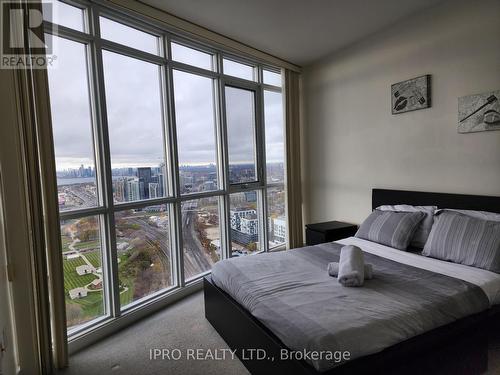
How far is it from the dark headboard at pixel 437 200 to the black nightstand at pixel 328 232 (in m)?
0.44

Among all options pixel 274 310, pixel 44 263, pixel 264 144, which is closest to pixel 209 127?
pixel 264 144

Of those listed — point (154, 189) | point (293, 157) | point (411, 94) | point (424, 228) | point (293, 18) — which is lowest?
point (424, 228)

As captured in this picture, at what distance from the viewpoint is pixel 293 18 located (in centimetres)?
285

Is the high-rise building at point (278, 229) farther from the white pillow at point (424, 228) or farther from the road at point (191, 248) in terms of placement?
the white pillow at point (424, 228)

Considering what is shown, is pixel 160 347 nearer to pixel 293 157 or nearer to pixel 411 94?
pixel 293 157

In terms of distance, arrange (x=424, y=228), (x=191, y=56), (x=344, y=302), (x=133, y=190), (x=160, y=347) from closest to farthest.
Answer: (x=344, y=302)
(x=160, y=347)
(x=424, y=228)
(x=133, y=190)
(x=191, y=56)

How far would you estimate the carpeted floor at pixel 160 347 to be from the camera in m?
2.00

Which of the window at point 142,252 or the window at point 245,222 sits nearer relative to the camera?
the window at point 142,252

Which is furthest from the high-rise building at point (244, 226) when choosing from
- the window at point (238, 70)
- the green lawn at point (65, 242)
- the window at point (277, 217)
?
the green lawn at point (65, 242)

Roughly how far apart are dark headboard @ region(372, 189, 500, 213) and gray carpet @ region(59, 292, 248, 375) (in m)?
2.31

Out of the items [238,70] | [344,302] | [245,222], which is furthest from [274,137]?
[344,302]

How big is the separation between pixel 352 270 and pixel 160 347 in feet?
5.32

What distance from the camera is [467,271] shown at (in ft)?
6.68

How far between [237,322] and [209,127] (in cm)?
229
